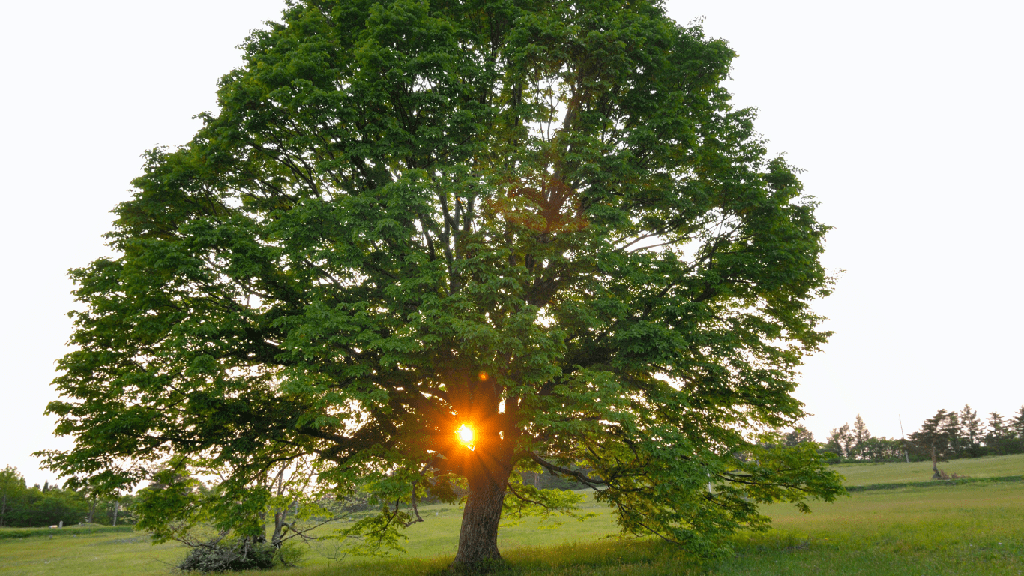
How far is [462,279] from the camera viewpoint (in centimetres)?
1318

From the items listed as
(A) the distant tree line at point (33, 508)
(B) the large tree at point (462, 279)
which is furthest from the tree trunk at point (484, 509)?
(A) the distant tree line at point (33, 508)

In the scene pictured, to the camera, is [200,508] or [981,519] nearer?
[200,508]

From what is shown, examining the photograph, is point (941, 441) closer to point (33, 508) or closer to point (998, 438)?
point (998, 438)

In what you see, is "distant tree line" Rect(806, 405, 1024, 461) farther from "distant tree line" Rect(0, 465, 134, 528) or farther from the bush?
"distant tree line" Rect(0, 465, 134, 528)

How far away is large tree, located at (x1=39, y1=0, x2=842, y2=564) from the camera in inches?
463

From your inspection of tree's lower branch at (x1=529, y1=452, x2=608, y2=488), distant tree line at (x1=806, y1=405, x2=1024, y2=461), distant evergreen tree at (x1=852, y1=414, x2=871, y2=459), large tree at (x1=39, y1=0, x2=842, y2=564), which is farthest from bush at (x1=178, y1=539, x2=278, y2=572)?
distant evergreen tree at (x1=852, y1=414, x2=871, y2=459)

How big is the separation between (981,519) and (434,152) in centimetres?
2837

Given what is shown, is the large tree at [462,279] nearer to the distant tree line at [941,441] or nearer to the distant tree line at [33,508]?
the distant tree line at [941,441]

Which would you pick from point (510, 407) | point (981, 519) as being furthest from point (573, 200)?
point (981, 519)

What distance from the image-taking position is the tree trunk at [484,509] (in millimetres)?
14859

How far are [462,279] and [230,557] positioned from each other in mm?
19762

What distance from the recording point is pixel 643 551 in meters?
17.2

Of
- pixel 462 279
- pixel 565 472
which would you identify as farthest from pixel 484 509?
pixel 462 279

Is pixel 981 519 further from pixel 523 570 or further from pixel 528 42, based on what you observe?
pixel 528 42
